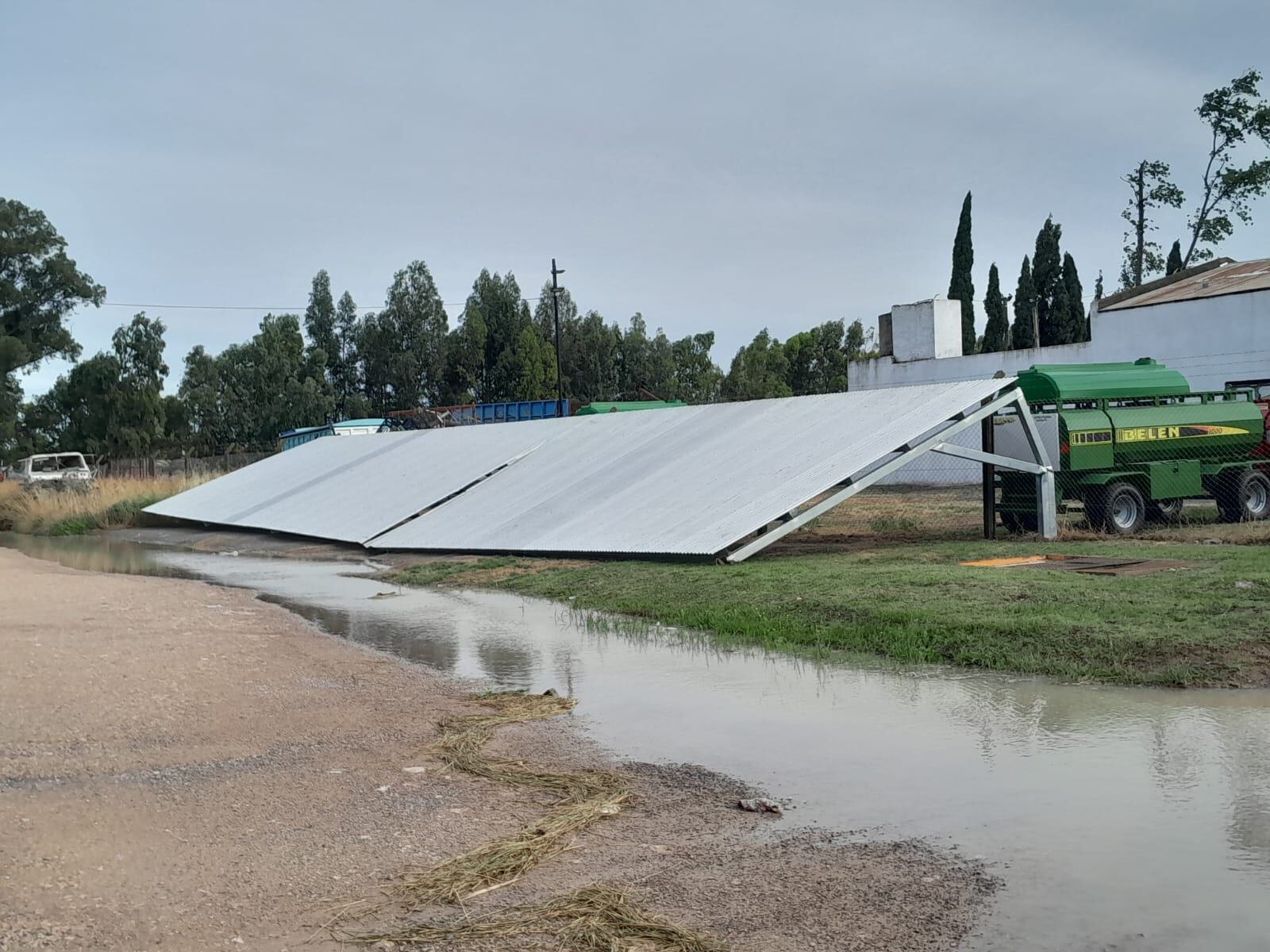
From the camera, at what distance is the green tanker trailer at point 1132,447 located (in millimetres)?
18109

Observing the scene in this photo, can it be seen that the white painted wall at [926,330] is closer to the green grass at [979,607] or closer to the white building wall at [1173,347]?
the white building wall at [1173,347]

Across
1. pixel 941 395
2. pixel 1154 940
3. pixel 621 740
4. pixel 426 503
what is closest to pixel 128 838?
pixel 621 740

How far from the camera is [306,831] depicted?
5695 mm

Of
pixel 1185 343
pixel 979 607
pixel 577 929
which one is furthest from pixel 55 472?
pixel 577 929

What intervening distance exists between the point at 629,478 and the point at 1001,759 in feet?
43.3

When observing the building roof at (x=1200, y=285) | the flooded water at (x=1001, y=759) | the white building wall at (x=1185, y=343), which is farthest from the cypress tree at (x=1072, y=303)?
the flooded water at (x=1001, y=759)

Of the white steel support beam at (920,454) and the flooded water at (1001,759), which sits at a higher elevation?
the white steel support beam at (920,454)

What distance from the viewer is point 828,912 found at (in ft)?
15.4

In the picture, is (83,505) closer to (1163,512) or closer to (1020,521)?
(1020,521)

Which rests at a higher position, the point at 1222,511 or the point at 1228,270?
the point at 1228,270

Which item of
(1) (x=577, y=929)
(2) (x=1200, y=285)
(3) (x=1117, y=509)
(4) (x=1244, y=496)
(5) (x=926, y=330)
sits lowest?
(1) (x=577, y=929)

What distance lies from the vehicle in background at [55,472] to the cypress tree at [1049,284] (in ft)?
120

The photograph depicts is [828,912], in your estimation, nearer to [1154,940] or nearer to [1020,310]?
[1154,940]

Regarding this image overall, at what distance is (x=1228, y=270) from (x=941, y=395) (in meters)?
21.2
